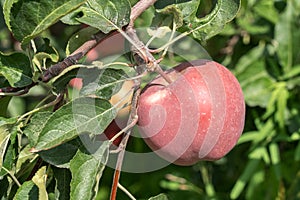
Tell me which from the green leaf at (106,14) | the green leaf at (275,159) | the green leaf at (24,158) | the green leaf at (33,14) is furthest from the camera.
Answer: the green leaf at (275,159)

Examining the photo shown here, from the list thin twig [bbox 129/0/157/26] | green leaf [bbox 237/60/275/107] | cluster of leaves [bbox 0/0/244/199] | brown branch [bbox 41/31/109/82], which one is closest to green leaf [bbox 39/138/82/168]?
cluster of leaves [bbox 0/0/244/199]

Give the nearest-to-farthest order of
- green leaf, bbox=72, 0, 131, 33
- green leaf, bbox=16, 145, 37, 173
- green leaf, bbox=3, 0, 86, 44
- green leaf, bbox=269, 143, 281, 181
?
green leaf, bbox=3, 0, 86, 44 → green leaf, bbox=72, 0, 131, 33 → green leaf, bbox=16, 145, 37, 173 → green leaf, bbox=269, 143, 281, 181

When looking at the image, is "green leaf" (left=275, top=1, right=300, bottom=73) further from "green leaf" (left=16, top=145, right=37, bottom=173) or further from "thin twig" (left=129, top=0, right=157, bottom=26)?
"green leaf" (left=16, top=145, right=37, bottom=173)

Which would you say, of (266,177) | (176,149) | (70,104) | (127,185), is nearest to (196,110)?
(176,149)

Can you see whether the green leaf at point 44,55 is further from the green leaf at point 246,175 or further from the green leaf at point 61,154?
the green leaf at point 246,175

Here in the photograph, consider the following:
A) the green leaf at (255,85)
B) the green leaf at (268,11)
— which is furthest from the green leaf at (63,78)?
the green leaf at (268,11)

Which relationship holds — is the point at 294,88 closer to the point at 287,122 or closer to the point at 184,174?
the point at 287,122
